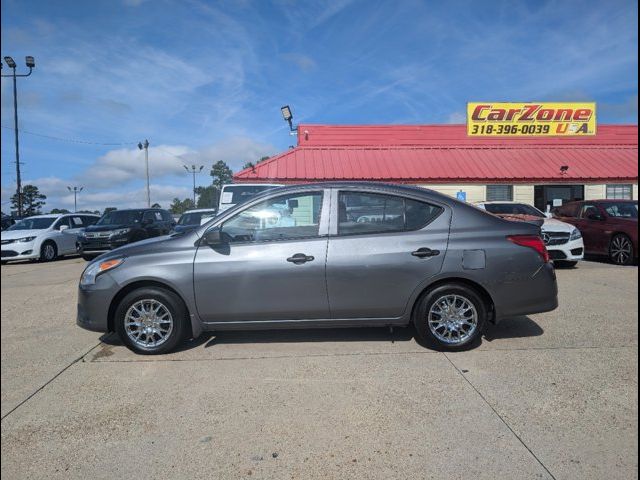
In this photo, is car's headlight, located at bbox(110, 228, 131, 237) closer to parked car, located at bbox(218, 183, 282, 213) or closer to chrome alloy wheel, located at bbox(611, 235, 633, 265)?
parked car, located at bbox(218, 183, 282, 213)

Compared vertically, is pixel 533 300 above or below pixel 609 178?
below

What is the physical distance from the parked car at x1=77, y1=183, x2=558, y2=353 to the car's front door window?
0.04 ft

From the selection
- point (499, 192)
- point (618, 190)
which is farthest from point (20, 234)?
point (618, 190)

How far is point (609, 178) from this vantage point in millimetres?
17109

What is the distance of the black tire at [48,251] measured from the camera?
13.8 meters

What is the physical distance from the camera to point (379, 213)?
Result: 4.36m

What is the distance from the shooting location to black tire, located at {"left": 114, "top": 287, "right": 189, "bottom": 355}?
13.9 ft

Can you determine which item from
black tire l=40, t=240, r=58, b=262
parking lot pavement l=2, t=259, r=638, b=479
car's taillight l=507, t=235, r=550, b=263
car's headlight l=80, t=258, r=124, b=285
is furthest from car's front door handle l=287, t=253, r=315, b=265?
black tire l=40, t=240, r=58, b=262

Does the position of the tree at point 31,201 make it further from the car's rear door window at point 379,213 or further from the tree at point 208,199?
the car's rear door window at point 379,213

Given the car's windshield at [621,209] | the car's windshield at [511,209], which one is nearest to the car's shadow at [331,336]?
the car's windshield at [511,209]

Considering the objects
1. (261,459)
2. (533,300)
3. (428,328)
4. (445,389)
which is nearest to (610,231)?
(533,300)

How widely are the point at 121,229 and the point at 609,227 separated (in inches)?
516

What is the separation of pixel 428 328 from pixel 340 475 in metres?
2.08

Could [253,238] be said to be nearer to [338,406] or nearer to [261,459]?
[338,406]
